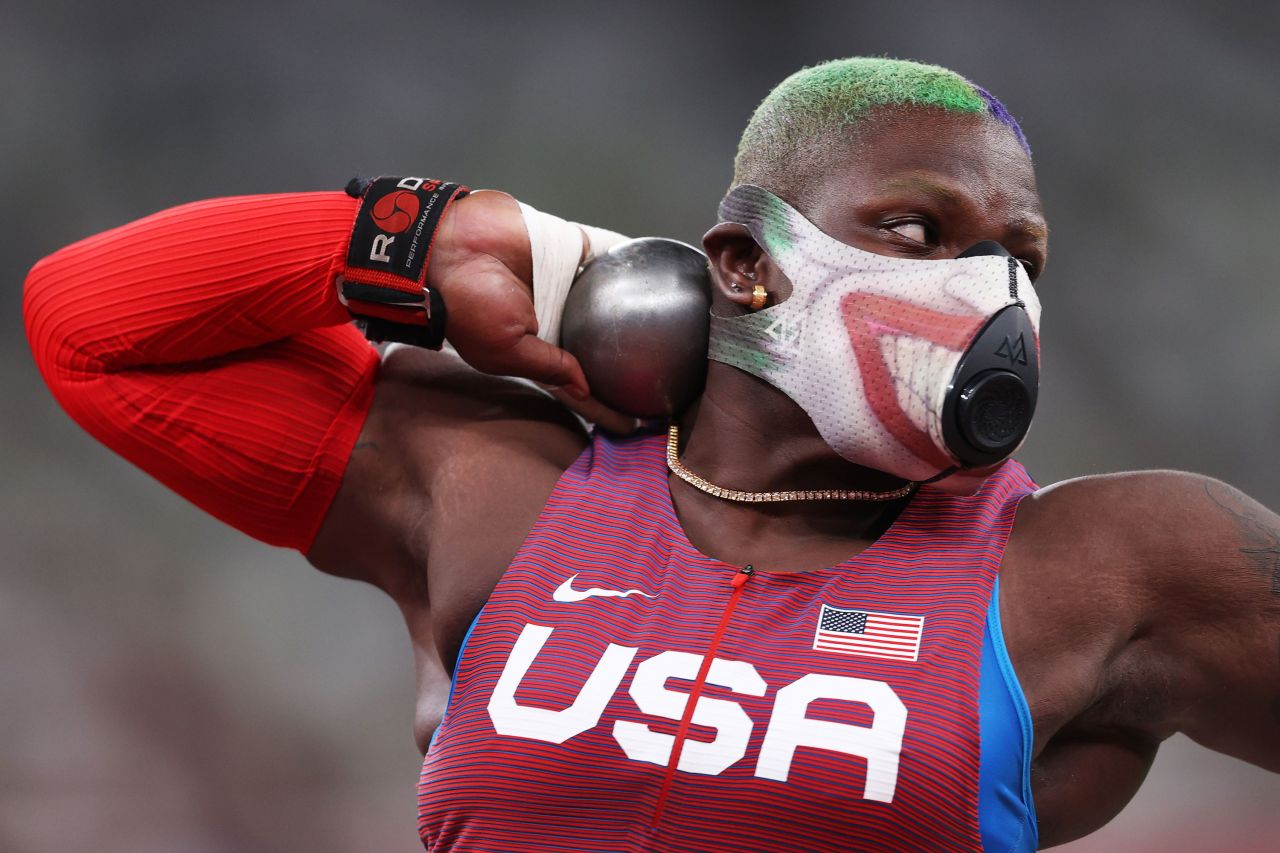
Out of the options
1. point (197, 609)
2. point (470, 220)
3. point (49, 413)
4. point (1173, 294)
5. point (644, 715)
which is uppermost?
point (470, 220)

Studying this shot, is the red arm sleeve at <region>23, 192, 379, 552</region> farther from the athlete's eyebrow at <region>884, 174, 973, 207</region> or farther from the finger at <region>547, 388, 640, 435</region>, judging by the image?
the athlete's eyebrow at <region>884, 174, 973, 207</region>

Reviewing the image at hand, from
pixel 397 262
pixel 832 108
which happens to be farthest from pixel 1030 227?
pixel 397 262

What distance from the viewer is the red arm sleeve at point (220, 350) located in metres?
1.54

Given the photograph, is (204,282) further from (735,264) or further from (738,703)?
(738,703)

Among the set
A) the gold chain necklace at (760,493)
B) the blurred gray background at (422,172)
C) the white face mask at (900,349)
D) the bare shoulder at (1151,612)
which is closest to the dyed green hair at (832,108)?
the white face mask at (900,349)

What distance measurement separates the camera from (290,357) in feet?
5.37

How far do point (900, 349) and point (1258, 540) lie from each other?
37cm

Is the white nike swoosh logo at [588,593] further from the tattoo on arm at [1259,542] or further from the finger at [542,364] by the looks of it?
the tattoo on arm at [1259,542]

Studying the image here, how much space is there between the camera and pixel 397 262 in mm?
1493

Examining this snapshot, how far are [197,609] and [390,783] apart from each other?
2.00ft

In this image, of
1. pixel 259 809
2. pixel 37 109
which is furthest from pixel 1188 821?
pixel 37 109

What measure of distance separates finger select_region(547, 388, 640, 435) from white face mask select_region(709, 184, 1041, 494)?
176 millimetres

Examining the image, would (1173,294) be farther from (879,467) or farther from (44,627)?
(44,627)

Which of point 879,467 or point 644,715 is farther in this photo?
point 879,467
